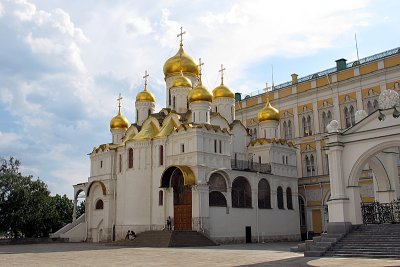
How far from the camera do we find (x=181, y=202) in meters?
28.1

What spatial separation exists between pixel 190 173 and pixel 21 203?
50.1 feet

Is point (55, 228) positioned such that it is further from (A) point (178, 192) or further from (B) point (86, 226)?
(A) point (178, 192)

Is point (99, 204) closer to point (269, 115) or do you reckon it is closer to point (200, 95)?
point (200, 95)

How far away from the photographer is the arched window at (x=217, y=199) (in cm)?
2792

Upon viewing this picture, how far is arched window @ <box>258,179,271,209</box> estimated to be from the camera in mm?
31286

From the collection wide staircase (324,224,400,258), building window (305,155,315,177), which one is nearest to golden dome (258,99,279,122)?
building window (305,155,315,177)

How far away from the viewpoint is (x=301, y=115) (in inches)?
1502

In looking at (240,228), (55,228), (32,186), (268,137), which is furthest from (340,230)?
(55,228)

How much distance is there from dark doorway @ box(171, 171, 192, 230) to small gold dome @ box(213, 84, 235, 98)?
9396 millimetres

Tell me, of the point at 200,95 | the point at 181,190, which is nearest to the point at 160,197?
the point at 181,190

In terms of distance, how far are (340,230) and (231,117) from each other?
1839cm

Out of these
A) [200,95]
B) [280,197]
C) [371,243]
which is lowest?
[371,243]

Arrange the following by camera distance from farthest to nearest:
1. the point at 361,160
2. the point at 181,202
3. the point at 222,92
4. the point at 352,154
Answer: the point at 222,92
the point at 181,202
the point at 352,154
the point at 361,160

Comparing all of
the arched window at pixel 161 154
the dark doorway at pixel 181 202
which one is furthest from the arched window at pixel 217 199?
the arched window at pixel 161 154
